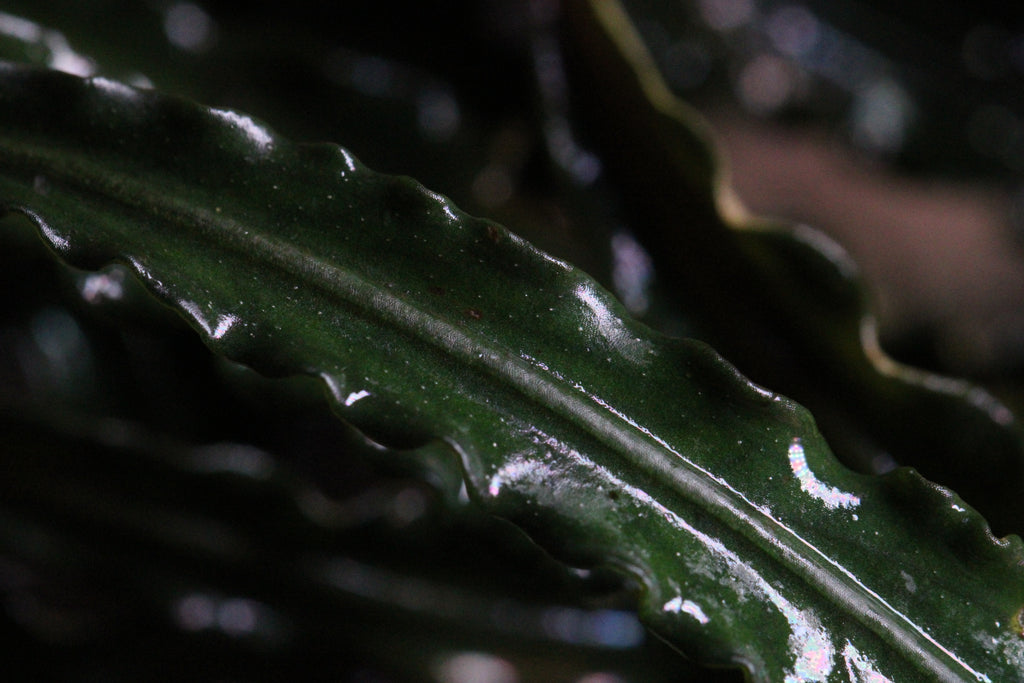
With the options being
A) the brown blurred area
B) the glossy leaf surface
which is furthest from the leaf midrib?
the brown blurred area

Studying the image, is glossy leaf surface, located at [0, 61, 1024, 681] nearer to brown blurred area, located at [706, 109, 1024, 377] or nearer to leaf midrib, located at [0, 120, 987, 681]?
leaf midrib, located at [0, 120, 987, 681]

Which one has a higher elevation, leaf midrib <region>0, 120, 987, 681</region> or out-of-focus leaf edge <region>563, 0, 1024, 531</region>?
out-of-focus leaf edge <region>563, 0, 1024, 531</region>

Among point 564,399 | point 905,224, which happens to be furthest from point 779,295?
point 905,224

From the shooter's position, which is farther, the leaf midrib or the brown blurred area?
the brown blurred area

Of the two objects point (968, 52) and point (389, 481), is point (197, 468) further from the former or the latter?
point (968, 52)

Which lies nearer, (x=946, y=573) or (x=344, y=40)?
(x=946, y=573)

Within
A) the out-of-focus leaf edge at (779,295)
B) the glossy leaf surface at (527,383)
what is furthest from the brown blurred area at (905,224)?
the glossy leaf surface at (527,383)

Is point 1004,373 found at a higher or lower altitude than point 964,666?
higher

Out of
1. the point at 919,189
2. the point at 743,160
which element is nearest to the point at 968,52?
the point at 919,189

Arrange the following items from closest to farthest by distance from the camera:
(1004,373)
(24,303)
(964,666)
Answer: (964,666) < (24,303) < (1004,373)
